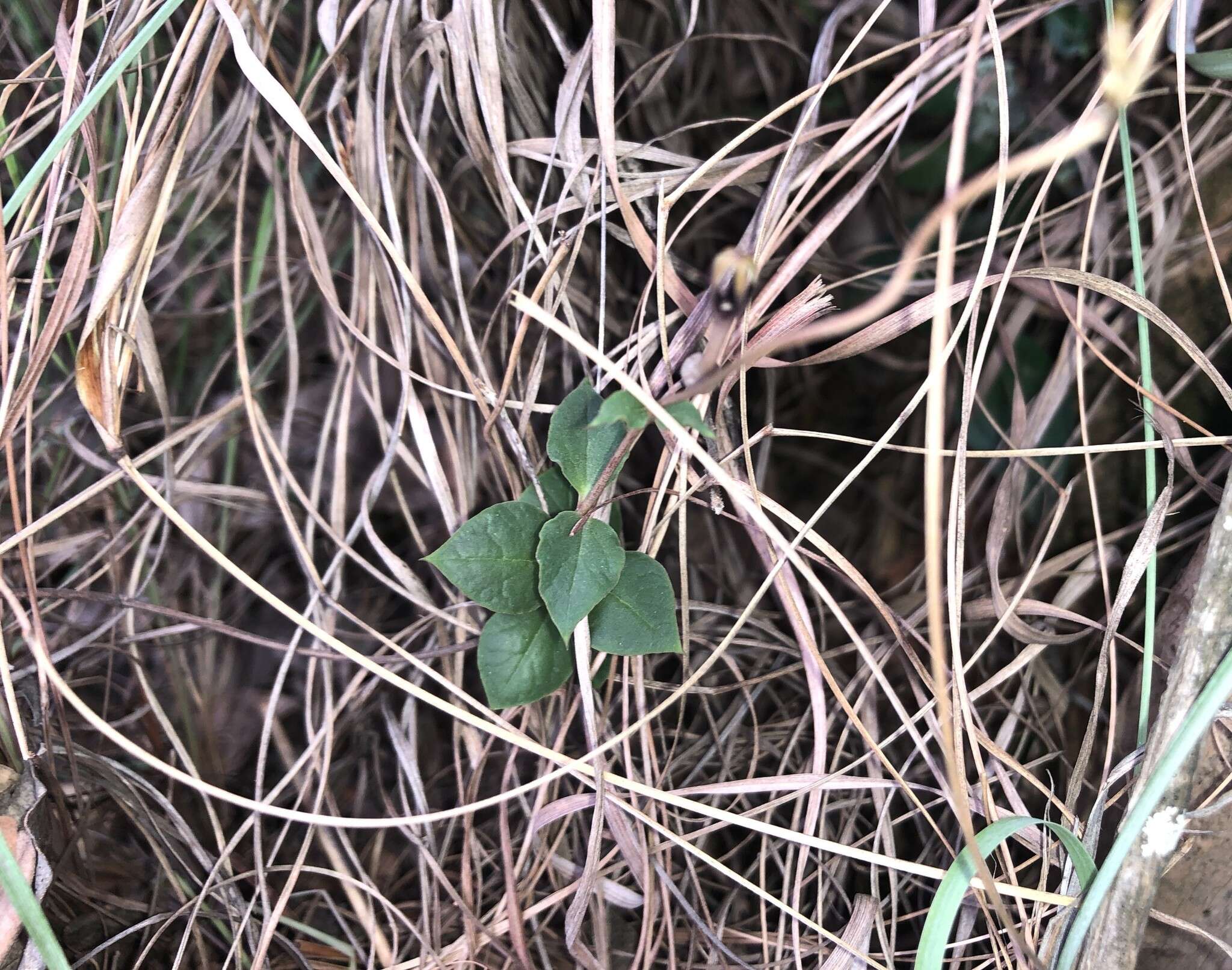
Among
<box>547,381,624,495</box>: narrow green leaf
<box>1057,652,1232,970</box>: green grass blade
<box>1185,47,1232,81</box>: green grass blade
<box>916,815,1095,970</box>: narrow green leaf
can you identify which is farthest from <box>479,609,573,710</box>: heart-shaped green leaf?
<box>1185,47,1232,81</box>: green grass blade

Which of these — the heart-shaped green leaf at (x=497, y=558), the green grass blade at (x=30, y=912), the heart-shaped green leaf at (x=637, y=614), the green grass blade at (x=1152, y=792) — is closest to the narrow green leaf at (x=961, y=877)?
the green grass blade at (x=1152, y=792)

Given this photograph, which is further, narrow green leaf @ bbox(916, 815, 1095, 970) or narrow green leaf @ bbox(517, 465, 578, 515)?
narrow green leaf @ bbox(517, 465, 578, 515)

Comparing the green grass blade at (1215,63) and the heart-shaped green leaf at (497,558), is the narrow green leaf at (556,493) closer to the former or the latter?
the heart-shaped green leaf at (497,558)

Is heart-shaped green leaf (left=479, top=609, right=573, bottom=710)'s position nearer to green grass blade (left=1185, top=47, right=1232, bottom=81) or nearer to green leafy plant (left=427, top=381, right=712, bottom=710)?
green leafy plant (left=427, top=381, right=712, bottom=710)

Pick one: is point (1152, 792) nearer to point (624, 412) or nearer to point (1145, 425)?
point (1145, 425)

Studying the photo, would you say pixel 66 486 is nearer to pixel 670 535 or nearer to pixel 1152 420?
pixel 670 535
